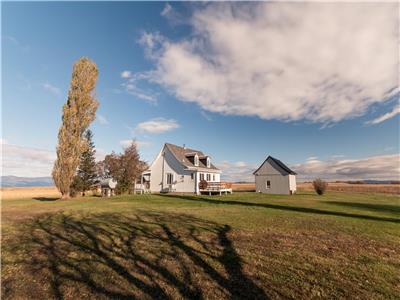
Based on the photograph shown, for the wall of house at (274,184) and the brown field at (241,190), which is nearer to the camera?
the wall of house at (274,184)

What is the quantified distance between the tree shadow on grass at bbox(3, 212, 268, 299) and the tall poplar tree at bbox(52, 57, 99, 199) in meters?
20.0

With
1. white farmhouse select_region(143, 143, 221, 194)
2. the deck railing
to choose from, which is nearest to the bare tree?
white farmhouse select_region(143, 143, 221, 194)

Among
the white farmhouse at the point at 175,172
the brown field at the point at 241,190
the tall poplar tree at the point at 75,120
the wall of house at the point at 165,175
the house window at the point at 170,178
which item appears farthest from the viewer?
the brown field at the point at 241,190

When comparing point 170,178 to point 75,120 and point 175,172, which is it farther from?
point 75,120

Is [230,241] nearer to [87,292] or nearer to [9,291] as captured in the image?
[87,292]

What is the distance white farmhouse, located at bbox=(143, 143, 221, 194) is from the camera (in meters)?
33.3

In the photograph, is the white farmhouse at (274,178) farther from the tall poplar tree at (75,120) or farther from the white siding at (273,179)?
the tall poplar tree at (75,120)

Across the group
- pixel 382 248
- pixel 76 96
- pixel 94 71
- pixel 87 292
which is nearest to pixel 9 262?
pixel 87 292

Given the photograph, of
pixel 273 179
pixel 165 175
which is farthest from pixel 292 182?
pixel 165 175

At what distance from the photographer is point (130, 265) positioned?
233 inches

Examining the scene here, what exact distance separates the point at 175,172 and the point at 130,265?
2891cm

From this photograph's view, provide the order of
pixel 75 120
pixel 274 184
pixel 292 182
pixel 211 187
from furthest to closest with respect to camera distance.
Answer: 1. pixel 292 182
2. pixel 274 184
3. pixel 211 187
4. pixel 75 120

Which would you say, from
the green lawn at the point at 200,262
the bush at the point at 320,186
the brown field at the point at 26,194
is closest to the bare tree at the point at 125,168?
the brown field at the point at 26,194

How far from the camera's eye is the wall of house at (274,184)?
39344 mm
